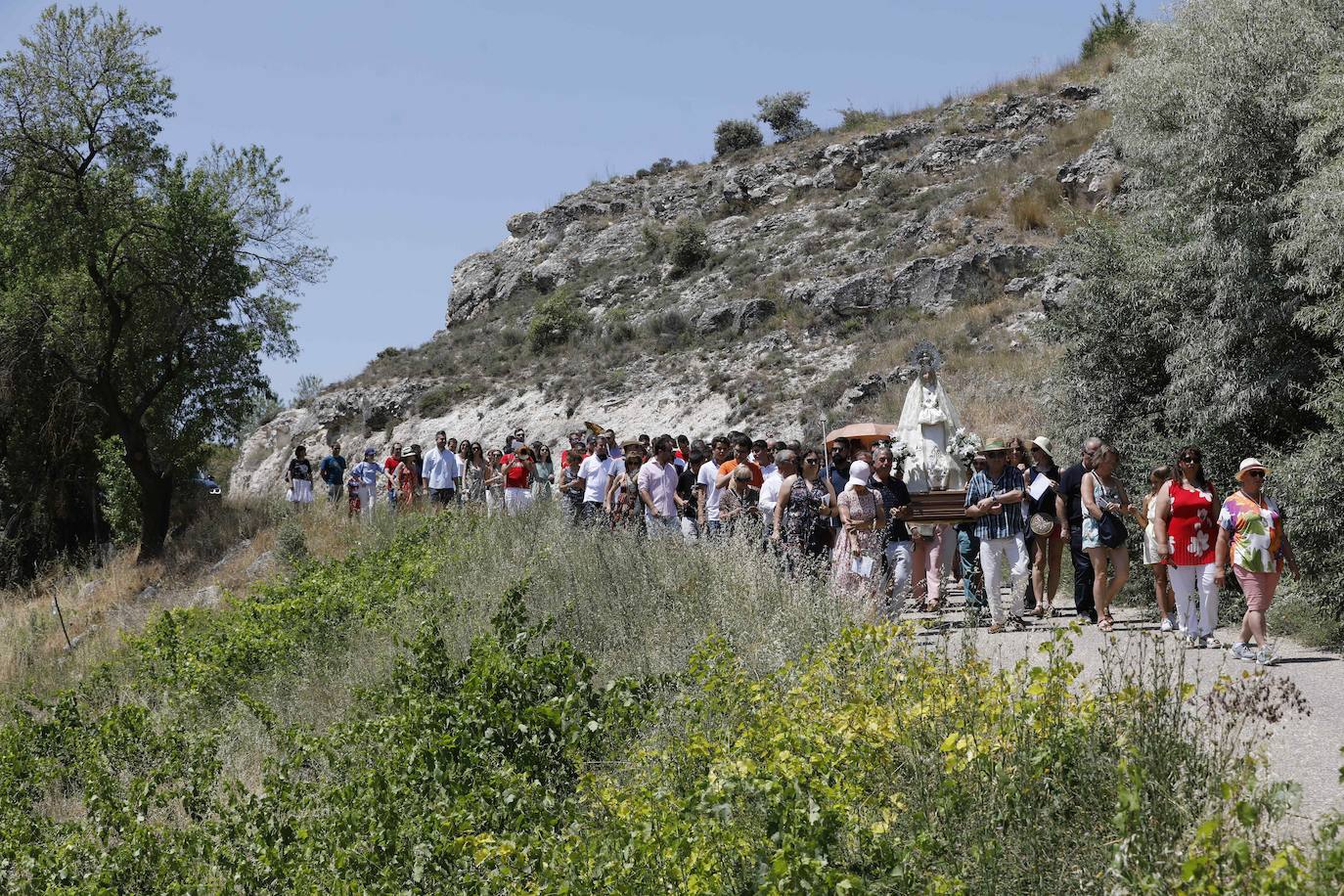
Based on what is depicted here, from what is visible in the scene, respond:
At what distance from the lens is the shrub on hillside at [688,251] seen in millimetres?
47812

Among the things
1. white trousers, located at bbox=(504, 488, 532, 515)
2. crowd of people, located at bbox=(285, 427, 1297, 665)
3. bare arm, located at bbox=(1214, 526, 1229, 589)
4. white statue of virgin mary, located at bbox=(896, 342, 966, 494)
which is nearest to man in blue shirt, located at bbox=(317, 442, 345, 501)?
white trousers, located at bbox=(504, 488, 532, 515)

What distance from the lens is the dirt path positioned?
20.6ft

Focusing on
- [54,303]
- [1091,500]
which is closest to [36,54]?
[54,303]

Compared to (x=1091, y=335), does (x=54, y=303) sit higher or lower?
higher

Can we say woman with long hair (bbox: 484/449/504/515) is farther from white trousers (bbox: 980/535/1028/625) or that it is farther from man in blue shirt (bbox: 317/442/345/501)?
white trousers (bbox: 980/535/1028/625)

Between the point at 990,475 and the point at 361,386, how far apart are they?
126ft

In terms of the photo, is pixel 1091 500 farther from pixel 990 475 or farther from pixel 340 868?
pixel 340 868

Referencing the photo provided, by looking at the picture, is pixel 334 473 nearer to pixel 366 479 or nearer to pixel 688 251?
pixel 366 479

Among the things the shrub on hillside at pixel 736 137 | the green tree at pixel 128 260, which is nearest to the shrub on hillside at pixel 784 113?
the shrub on hillside at pixel 736 137

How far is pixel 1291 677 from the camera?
9.54 meters

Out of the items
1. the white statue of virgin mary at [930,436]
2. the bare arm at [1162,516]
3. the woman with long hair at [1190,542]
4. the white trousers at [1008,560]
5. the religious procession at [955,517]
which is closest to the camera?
the religious procession at [955,517]

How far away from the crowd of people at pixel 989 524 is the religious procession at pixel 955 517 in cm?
2

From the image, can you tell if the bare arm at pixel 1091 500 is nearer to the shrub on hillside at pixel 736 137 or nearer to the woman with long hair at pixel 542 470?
the woman with long hair at pixel 542 470

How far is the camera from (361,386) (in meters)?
47.8
